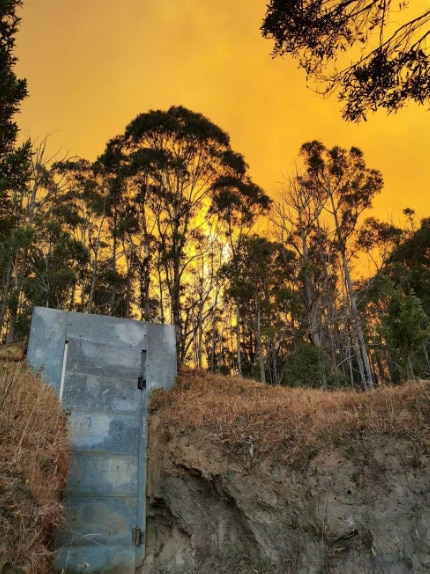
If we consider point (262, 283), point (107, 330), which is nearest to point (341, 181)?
point (262, 283)

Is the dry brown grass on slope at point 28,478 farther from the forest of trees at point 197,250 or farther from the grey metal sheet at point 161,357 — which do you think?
the forest of trees at point 197,250

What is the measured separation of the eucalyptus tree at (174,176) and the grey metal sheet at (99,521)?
38.7 ft

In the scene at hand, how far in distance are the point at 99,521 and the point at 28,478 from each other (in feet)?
12.0

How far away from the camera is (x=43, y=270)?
925 inches

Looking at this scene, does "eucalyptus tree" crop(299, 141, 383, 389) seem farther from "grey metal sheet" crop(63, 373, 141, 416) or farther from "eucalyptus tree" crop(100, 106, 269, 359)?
"grey metal sheet" crop(63, 373, 141, 416)

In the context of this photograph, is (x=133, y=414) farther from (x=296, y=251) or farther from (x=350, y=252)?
(x=350, y=252)

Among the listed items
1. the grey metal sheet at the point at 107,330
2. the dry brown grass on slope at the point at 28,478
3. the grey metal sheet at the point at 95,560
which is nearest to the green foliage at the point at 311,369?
the grey metal sheet at the point at 107,330

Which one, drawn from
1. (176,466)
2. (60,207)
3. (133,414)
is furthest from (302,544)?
(60,207)

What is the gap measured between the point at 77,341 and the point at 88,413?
63.6 inches

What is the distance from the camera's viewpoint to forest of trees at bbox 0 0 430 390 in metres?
21.3

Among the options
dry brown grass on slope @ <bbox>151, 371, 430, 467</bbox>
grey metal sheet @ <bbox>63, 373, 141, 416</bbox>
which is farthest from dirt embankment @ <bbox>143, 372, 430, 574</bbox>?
grey metal sheet @ <bbox>63, 373, 141, 416</bbox>

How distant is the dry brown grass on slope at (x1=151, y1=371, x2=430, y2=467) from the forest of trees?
438 inches

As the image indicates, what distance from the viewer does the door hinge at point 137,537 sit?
26.2ft

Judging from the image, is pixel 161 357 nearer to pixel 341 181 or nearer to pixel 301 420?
pixel 301 420
